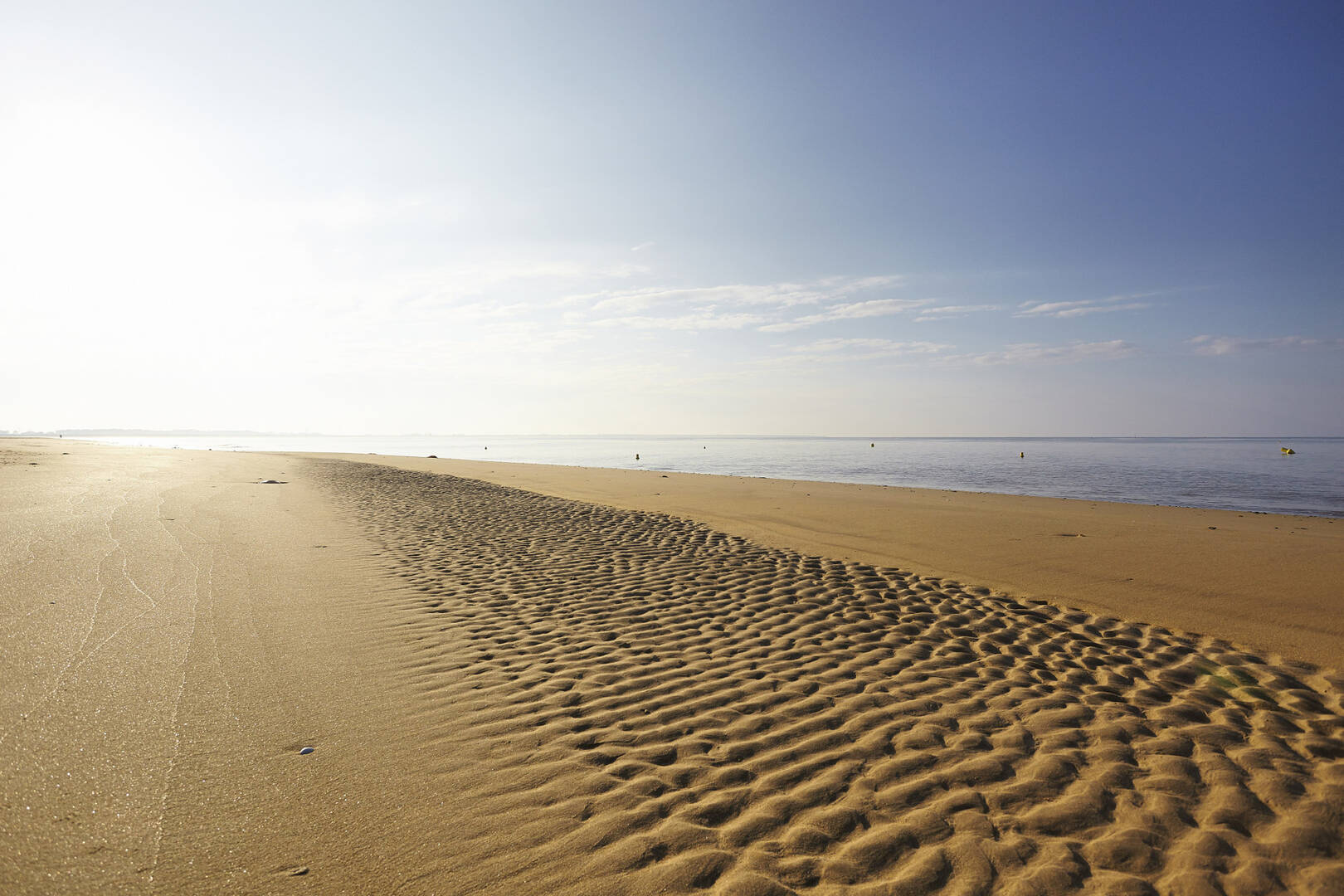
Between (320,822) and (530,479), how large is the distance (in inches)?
1024

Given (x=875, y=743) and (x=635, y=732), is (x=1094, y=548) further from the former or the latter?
(x=635, y=732)

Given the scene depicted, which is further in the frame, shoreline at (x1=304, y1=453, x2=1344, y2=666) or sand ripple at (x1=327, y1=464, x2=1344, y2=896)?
shoreline at (x1=304, y1=453, x2=1344, y2=666)

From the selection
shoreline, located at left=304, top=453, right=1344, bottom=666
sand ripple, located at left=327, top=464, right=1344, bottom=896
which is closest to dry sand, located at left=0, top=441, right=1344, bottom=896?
sand ripple, located at left=327, top=464, right=1344, bottom=896

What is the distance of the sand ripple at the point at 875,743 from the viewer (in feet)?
9.68

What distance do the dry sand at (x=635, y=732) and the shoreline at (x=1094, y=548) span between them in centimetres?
22

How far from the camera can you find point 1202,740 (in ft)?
13.8

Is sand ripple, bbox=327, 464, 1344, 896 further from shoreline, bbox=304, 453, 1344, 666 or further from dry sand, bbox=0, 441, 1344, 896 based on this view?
shoreline, bbox=304, 453, 1344, 666

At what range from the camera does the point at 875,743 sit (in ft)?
13.6

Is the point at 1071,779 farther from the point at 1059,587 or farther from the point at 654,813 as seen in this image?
the point at 1059,587

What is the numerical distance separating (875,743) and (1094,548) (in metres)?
10.9

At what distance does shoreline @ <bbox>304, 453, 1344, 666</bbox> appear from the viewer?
25.3 ft

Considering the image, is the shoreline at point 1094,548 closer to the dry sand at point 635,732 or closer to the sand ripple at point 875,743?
the dry sand at point 635,732

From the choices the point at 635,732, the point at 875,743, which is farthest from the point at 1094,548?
the point at 635,732

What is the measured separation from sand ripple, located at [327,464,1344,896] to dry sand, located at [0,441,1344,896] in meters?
0.02
